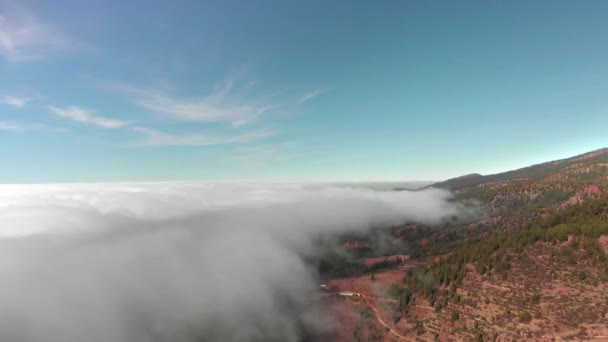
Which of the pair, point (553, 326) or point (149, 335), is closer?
point (553, 326)

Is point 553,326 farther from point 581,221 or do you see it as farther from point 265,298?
point 265,298

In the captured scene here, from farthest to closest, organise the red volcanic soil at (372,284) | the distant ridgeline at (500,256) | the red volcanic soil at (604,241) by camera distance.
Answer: the red volcanic soil at (372,284) < the distant ridgeline at (500,256) < the red volcanic soil at (604,241)

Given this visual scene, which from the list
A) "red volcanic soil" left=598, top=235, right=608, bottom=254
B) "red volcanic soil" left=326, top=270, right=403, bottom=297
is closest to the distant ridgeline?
"red volcanic soil" left=598, top=235, right=608, bottom=254

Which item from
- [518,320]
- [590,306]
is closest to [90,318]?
[518,320]

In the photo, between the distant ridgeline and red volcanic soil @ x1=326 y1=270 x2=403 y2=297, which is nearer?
the distant ridgeline

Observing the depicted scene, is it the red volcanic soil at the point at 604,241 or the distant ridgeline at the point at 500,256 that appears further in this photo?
the distant ridgeline at the point at 500,256

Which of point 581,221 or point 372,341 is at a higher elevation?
point 581,221

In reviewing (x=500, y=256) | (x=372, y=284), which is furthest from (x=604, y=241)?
(x=372, y=284)

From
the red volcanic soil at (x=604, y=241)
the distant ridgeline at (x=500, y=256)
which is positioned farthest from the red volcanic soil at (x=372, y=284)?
the red volcanic soil at (x=604, y=241)

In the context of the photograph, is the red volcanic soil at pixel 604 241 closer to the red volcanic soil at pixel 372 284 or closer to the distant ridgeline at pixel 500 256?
the distant ridgeline at pixel 500 256

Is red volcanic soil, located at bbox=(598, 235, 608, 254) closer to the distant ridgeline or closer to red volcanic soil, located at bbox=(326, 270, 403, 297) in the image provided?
the distant ridgeline

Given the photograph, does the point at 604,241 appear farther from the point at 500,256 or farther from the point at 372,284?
the point at 372,284
